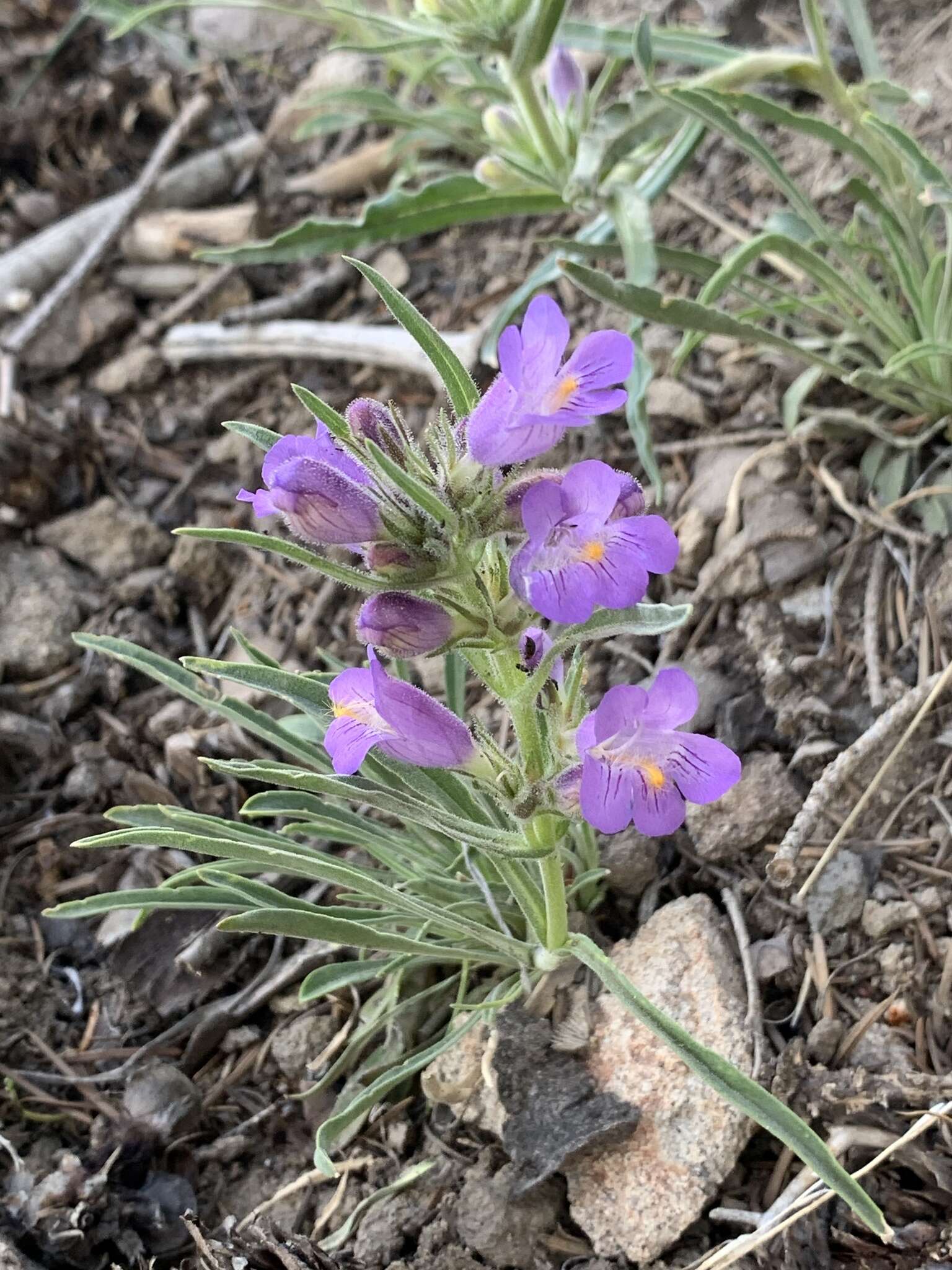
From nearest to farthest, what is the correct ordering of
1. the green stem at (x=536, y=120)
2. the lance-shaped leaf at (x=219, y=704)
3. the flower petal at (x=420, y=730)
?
the flower petal at (x=420, y=730) → the lance-shaped leaf at (x=219, y=704) → the green stem at (x=536, y=120)

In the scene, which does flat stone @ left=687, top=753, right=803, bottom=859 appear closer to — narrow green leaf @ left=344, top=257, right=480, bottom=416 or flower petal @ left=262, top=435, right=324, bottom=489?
narrow green leaf @ left=344, top=257, right=480, bottom=416

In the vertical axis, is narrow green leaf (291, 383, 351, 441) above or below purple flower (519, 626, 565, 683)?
above

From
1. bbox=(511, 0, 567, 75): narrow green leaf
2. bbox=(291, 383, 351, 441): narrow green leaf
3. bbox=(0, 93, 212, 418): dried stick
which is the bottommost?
bbox=(0, 93, 212, 418): dried stick

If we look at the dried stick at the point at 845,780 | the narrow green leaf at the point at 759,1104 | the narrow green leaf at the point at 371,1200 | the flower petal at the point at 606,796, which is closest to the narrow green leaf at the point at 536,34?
the dried stick at the point at 845,780

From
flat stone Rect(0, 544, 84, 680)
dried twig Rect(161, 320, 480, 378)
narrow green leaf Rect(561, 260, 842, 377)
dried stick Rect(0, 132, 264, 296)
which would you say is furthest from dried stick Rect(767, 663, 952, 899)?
dried stick Rect(0, 132, 264, 296)

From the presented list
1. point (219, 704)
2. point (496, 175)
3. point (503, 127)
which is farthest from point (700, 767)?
point (503, 127)

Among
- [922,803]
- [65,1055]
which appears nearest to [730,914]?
[922,803]

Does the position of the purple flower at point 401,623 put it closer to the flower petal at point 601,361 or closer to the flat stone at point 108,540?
the flower petal at point 601,361
